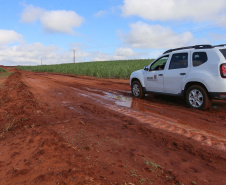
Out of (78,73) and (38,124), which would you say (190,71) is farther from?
(78,73)

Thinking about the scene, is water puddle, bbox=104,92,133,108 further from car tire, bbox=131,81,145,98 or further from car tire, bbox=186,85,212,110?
car tire, bbox=186,85,212,110

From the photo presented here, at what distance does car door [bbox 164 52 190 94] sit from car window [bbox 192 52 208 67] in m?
0.23

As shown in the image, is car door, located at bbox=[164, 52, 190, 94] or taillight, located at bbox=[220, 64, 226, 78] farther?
car door, located at bbox=[164, 52, 190, 94]

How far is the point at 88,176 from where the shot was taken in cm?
254

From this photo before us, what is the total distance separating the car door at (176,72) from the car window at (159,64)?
14.6 inches

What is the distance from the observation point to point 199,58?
252 inches

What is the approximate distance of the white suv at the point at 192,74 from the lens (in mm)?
5855

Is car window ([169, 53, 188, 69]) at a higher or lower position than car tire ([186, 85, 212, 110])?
higher

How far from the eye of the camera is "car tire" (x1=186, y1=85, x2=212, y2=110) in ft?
20.2

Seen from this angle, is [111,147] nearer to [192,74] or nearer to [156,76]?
[192,74]

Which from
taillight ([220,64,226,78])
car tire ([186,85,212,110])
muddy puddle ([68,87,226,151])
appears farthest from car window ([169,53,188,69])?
muddy puddle ([68,87,226,151])

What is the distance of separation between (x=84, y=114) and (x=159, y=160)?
317 centimetres

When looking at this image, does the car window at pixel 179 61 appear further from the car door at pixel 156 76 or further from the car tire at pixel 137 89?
the car tire at pixel 137 89

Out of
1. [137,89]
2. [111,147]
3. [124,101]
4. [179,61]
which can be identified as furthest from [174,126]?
[137,89]
